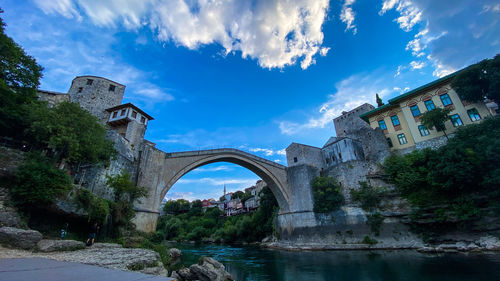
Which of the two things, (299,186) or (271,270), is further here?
(299,186)

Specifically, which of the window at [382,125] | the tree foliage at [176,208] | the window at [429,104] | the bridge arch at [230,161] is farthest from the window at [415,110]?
the tree foliage at [176,208]

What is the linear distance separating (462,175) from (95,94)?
27.3 meters

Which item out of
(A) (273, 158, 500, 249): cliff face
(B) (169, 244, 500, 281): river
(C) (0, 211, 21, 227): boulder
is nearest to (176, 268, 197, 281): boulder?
(B) (169, 244, 500, 281): river

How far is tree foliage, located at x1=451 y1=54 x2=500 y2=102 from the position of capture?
12.5 metres

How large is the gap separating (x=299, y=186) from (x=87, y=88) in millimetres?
22034

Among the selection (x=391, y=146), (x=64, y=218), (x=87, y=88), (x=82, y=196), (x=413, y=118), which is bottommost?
(x=64, y=218)

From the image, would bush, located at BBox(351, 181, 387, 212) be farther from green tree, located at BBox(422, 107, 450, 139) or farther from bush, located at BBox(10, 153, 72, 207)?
bush, located at BBox(10, 153, 72, 207)

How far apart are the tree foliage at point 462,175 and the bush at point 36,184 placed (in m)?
18.5

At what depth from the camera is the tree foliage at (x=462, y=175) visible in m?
10.5

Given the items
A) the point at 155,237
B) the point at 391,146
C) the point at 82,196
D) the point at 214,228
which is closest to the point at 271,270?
the point at 155,237

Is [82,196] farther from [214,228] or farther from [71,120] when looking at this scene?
[214,228]

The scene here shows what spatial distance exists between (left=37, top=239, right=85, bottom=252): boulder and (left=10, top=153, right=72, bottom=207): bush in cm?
139

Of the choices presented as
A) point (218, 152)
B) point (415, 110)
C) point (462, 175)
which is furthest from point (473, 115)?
point (218, 152)

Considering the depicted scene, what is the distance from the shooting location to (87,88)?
59.1 ft
